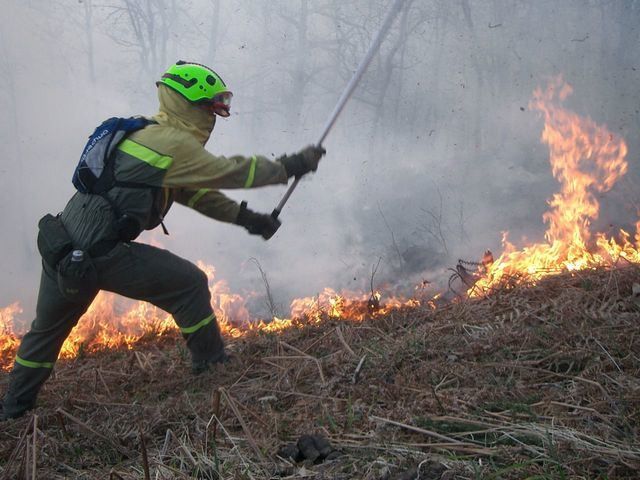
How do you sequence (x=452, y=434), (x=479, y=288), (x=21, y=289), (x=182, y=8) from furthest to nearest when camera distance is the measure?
(x=182, y=8) < (x=21, y=289) < (x=479, y=288) < (x=452, y=434)

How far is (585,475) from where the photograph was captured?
2.07 meters

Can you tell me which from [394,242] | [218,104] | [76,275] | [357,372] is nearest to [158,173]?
[218,104]

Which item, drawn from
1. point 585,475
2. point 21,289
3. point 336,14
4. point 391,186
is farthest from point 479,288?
point 21,289

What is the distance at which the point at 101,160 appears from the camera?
140 inches

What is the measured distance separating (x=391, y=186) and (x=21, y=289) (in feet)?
12.8

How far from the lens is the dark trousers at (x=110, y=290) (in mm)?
3594

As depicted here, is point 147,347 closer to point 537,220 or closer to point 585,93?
point 537,220

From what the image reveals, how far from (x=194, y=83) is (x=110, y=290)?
4.08 feet

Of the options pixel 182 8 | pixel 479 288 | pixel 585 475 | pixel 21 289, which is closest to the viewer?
pixel 585 475

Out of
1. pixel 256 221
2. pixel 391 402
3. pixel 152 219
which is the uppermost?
pixel 256 221

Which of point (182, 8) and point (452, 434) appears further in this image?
point (182, 8)

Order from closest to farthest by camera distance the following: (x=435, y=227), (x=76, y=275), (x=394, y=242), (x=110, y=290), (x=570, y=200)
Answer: (x=76, y=275), (x=110, y=290), (x=570, y=200), (x=394, y=242), (x=435, y=227)

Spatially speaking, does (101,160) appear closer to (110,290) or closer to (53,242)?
(53,242)

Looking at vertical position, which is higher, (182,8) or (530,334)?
(182,8)
